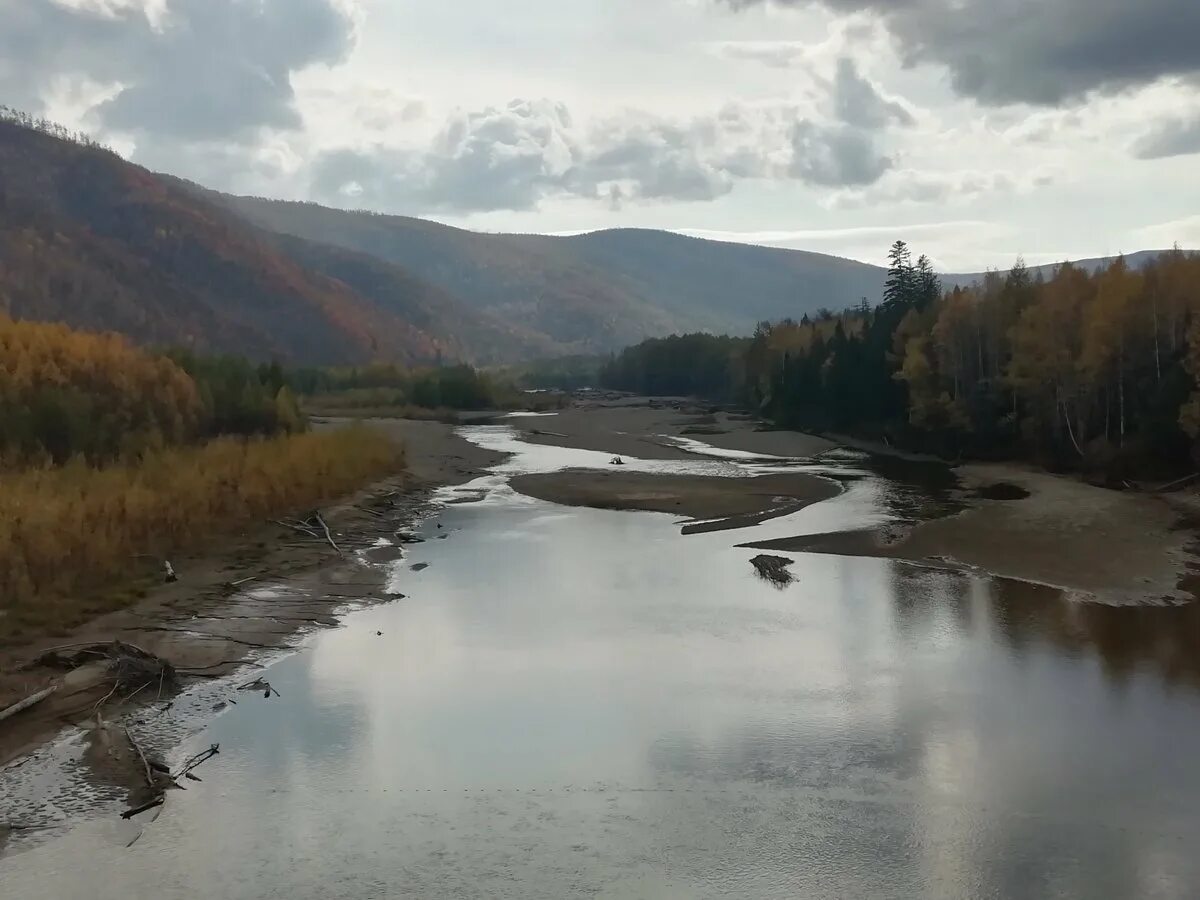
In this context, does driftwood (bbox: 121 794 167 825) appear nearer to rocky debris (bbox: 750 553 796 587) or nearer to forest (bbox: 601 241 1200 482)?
rocky debris (bbox: 750 553 796 587)

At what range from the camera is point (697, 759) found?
584 inches

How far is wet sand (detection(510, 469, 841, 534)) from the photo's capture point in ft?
128

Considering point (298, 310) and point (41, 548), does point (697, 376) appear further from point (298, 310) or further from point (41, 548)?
point (41, 548)

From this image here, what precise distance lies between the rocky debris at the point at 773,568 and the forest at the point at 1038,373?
2298 centimetres

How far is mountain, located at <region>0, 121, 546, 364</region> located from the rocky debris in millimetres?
120751

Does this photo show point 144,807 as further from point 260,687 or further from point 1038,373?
point 1038,373

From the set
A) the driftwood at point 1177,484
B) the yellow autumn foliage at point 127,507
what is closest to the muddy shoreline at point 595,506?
the yellow autumn foliage at point 127,507

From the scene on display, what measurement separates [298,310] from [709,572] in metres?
175

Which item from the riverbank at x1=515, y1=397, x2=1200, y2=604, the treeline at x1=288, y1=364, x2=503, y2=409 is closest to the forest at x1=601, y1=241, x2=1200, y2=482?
the riverbank at x1=515, y1=397, x2=1200, y2=604

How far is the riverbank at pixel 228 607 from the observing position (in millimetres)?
16453

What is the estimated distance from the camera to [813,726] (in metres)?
16.1

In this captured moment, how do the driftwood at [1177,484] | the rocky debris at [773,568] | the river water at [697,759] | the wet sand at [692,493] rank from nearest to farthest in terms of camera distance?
the river water at [697,759], the rocky debris at [773,568], the wet sand at [692,493], the driftwood at [1177,484]

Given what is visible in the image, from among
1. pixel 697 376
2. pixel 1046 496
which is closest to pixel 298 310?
pixel 697 376

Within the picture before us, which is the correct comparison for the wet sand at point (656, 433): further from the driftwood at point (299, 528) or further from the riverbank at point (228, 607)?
the riverbank at point (228, 607)
